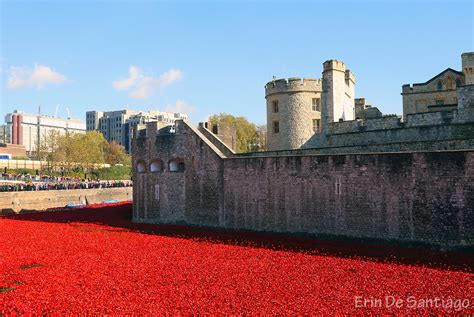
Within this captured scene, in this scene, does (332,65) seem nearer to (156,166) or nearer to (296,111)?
(296,111)

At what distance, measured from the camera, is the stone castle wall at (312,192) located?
17.2 meters

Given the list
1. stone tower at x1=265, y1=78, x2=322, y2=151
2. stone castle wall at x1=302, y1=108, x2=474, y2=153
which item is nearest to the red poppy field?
stone castle wall at x1=302, y1=108, x2=474, y2=153

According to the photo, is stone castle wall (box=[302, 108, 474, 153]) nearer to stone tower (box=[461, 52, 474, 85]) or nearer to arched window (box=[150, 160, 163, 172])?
arched window (box=[150, 160, 163, 172])

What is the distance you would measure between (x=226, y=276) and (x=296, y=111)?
2380 cm

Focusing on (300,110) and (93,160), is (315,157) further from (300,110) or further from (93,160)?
(93,160)

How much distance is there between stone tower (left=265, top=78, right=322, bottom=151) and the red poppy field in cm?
1511

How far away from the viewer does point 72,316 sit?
1011 cm

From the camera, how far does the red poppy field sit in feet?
35.5

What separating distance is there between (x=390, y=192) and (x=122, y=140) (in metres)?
157

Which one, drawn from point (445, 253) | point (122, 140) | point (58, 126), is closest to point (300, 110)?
point (445, 253)

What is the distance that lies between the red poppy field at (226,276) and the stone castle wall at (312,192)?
106 centimetres

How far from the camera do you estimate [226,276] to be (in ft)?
45.5

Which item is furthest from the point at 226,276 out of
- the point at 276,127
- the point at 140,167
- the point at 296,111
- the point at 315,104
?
the point at 315,104

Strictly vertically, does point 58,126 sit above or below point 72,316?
above
